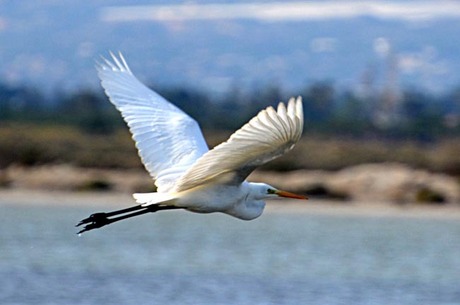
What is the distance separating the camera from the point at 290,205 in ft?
93.7

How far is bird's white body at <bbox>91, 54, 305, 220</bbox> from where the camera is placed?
841 cm

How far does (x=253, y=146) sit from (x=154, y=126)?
6.76 ft

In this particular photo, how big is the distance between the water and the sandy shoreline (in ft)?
2.51

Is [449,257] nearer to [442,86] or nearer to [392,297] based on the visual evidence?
[392,297]

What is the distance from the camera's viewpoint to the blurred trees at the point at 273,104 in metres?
46.3

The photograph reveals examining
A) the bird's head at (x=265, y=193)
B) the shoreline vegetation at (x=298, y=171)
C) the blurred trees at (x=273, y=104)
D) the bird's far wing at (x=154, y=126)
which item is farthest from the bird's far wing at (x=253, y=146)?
the blurred trees at (x=273, y=104)

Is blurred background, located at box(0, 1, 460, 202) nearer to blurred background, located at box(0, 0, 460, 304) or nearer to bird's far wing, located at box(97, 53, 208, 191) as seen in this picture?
blurred background, located at box(0, 0, 460, 304)

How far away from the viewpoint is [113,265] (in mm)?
17141

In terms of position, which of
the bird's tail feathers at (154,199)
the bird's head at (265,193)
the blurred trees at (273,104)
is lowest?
the bird's tail feathers at (154,199)

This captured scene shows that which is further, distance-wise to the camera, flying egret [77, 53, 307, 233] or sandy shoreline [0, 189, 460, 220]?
sandy shoreline [0, 189, 460, 220]

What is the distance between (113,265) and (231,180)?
784 centimetres

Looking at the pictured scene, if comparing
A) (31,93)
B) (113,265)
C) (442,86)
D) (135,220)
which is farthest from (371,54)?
(113,265)

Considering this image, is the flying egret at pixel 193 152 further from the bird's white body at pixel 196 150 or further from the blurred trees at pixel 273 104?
the blurred trees at pixel 273 104

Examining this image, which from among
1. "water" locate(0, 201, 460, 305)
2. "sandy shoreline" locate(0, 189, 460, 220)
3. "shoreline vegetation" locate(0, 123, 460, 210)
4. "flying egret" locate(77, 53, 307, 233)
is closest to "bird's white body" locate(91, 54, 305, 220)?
"flying egret" locate(77, 53, 307, 233)
